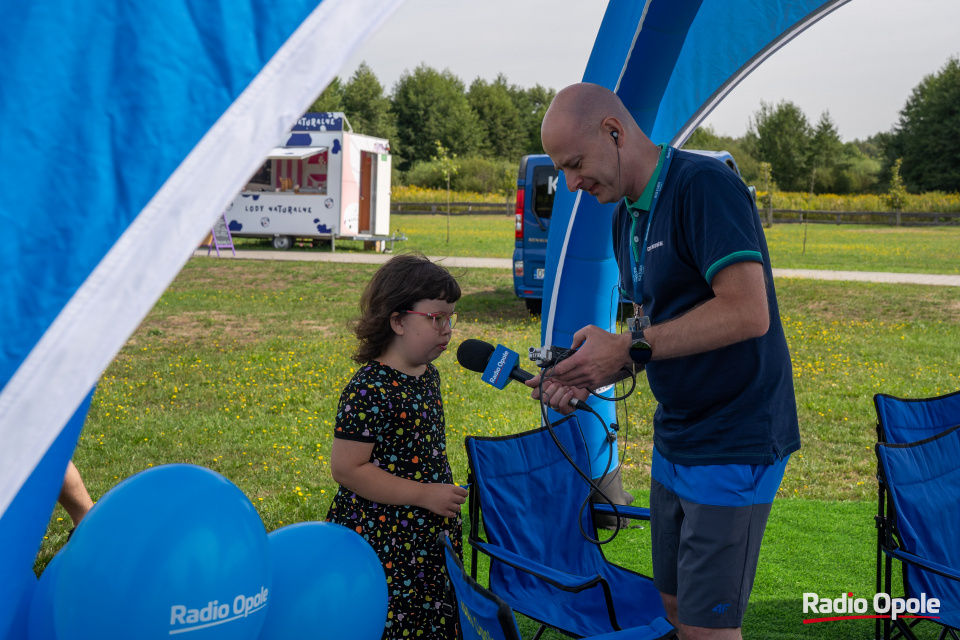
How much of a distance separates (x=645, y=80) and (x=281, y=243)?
1748 cm

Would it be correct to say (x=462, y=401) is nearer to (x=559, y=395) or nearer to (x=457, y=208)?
(x=559, y=395)

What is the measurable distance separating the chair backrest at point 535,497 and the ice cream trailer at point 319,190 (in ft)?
53.0

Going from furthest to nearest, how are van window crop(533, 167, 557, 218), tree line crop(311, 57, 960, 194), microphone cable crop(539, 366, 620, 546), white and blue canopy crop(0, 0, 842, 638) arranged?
tree line crop(311, 57, 960, 194)
van window crop(533, 167, 557, 218)
microphone cable crop(539, 366, 620, 546)
white and blue canopy crop(0, 0, 842, 638)

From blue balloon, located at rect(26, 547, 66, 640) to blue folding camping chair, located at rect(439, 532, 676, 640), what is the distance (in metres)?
0.85

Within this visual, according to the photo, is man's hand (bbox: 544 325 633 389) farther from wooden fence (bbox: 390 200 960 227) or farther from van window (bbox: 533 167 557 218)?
wooden fence (bbox: 390 200 960 227)

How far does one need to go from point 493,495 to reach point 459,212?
37332mm

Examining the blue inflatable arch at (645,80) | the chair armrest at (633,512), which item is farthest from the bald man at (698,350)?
the blue inflatable arch at (645,80)

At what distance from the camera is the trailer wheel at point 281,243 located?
65.1 feet

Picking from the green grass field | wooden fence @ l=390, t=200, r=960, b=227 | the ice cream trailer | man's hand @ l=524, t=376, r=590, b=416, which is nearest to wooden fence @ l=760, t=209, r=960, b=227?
wooden fence @ l=390, t=200, r=960, b=227

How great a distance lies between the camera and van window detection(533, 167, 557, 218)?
10.2 meters

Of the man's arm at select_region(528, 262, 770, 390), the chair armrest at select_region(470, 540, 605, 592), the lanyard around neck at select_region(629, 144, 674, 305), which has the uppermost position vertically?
the lanyard around neck at select_region(629, 144, 674, 305)

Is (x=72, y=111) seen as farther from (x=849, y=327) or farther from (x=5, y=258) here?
(x=849, y=327)

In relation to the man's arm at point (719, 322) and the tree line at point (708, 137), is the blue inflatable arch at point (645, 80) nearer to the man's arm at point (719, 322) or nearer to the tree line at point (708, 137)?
the man's arm at point (719, 322)

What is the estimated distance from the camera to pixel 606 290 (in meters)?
3.90
